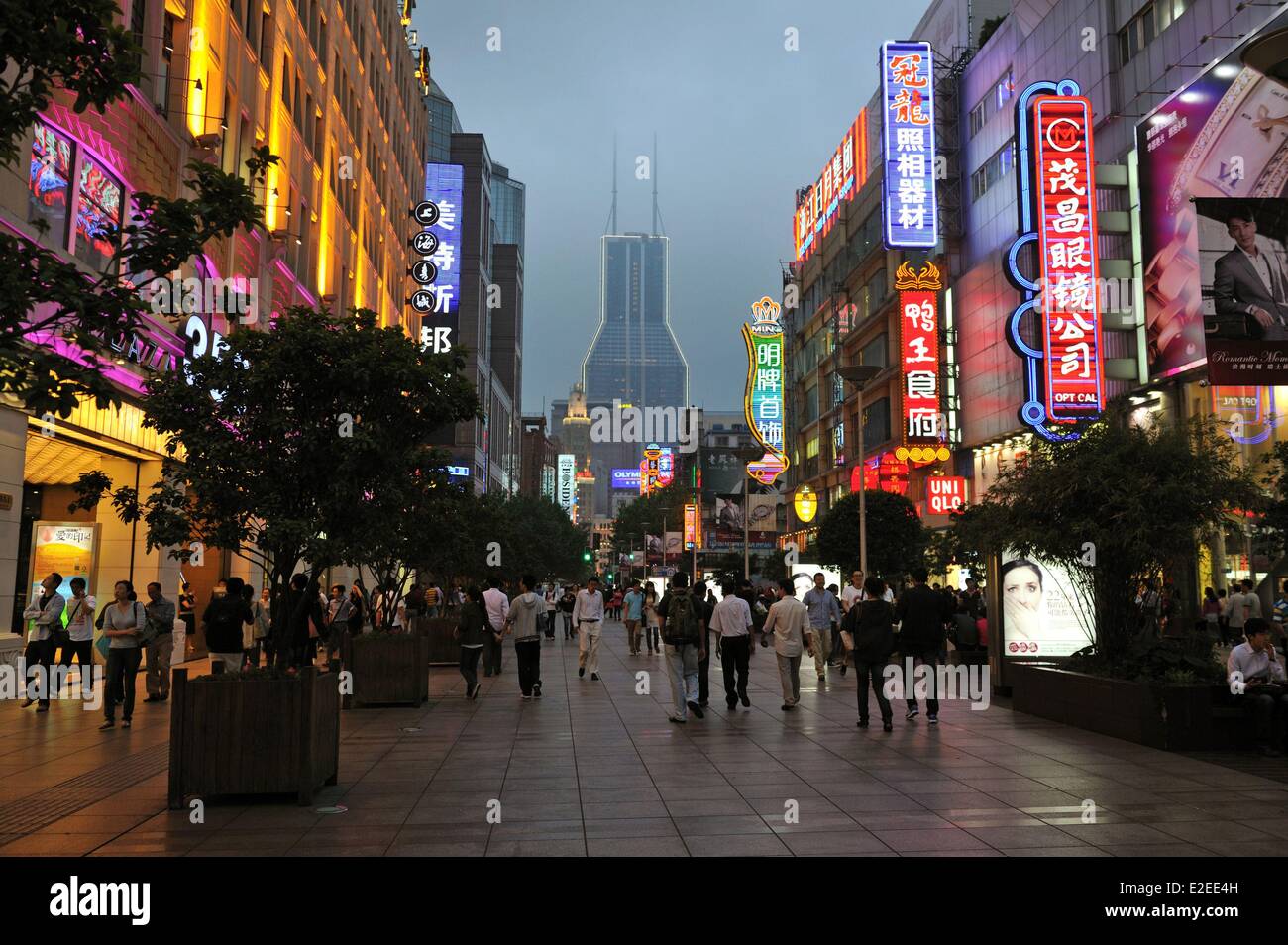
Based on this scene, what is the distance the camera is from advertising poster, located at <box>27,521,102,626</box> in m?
19.7

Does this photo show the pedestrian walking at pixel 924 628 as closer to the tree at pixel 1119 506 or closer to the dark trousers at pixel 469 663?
the tree at pixel 1119 506

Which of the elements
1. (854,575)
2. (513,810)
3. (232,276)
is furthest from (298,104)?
(513,810)

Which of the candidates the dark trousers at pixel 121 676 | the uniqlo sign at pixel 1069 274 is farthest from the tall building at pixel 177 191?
the uniqlo sign at pixel 1069 274

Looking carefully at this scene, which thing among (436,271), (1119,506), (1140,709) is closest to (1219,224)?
(1119,506)

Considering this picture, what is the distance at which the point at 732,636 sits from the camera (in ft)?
48.9

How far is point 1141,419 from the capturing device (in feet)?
93.5

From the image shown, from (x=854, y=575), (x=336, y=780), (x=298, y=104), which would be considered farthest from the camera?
(x=298, y=104)

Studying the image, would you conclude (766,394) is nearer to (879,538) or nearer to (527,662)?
(879,538)

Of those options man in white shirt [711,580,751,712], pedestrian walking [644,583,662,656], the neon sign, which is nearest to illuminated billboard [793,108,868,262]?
the neon sign

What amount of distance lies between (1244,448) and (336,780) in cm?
2170

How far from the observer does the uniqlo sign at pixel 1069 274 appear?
1094 inches

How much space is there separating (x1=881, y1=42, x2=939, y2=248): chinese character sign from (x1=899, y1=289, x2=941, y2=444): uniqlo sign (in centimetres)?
295
